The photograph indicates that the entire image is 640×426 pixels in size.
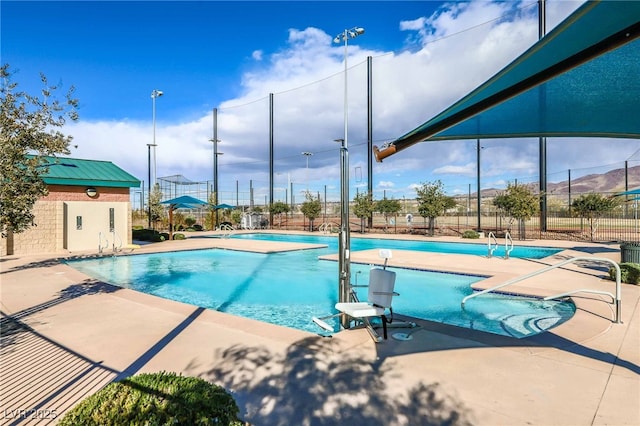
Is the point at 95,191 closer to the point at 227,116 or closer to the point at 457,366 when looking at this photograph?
the point at 457,366

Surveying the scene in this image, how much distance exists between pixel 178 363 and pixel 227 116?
1282 inches

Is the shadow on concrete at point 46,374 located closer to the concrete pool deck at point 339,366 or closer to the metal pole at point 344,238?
the concrete pool deck at point 339,366

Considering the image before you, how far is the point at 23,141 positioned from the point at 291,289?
627 centimetres

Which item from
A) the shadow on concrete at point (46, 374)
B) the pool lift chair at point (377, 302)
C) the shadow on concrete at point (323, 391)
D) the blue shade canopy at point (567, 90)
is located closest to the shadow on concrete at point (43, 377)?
the shadow on concrete at point (46, 374)

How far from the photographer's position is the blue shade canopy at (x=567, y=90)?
1.58 m

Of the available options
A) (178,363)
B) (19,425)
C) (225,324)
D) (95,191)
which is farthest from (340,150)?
(95,191)

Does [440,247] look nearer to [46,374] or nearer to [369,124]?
[369,124]

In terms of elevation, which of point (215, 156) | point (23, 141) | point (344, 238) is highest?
point (215, 156)

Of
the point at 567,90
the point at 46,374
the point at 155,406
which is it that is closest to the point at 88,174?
the point at 46,374

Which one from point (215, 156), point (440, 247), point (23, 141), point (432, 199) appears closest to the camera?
point (23, 141)

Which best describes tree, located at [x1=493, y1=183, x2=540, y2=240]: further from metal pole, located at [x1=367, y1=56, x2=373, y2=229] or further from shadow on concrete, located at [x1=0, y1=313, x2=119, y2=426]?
shadow on concrete, located at [x1=0, y1=313, x2=119, y2=426]

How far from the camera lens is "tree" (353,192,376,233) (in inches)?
904

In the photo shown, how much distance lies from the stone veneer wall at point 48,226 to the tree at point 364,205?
48.0 ft

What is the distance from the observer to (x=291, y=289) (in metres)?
9.33
